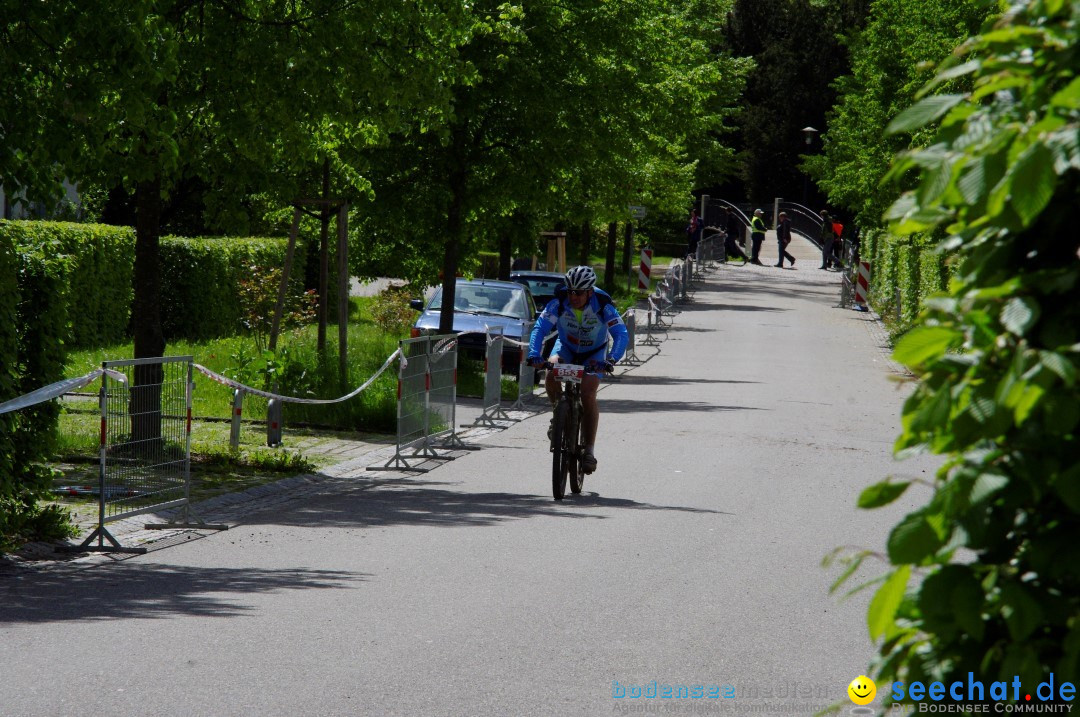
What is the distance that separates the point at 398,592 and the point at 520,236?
53.6ft

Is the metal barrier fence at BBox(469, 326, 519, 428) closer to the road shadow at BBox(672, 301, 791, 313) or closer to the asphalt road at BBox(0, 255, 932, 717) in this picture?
the asphalt road at BBox(0, 255, 932, 717)

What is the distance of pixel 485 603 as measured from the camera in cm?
741

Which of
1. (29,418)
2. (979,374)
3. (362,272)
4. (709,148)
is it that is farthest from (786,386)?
(709,148)

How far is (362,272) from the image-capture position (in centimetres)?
2728

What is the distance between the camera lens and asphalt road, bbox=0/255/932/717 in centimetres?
565

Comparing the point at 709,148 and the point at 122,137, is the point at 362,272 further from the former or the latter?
the point at 709,148

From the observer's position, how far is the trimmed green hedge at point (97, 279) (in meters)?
21.4

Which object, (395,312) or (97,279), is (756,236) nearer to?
(395,312)

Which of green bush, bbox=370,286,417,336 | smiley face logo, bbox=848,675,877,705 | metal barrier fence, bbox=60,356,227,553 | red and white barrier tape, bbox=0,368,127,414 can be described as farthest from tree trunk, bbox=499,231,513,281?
smiley face logo, bbox=848,675,877,705

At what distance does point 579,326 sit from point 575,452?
3.58 ft

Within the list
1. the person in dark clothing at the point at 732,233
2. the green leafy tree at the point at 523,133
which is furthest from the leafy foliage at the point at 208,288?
the person in dark clothing at the point at 732,233

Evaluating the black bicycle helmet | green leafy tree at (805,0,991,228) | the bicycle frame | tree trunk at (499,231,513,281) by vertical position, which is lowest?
the bicycle frame

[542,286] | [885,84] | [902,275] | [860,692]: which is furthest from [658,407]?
[885,84]

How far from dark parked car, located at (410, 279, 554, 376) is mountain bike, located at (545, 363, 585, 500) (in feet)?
34.0
